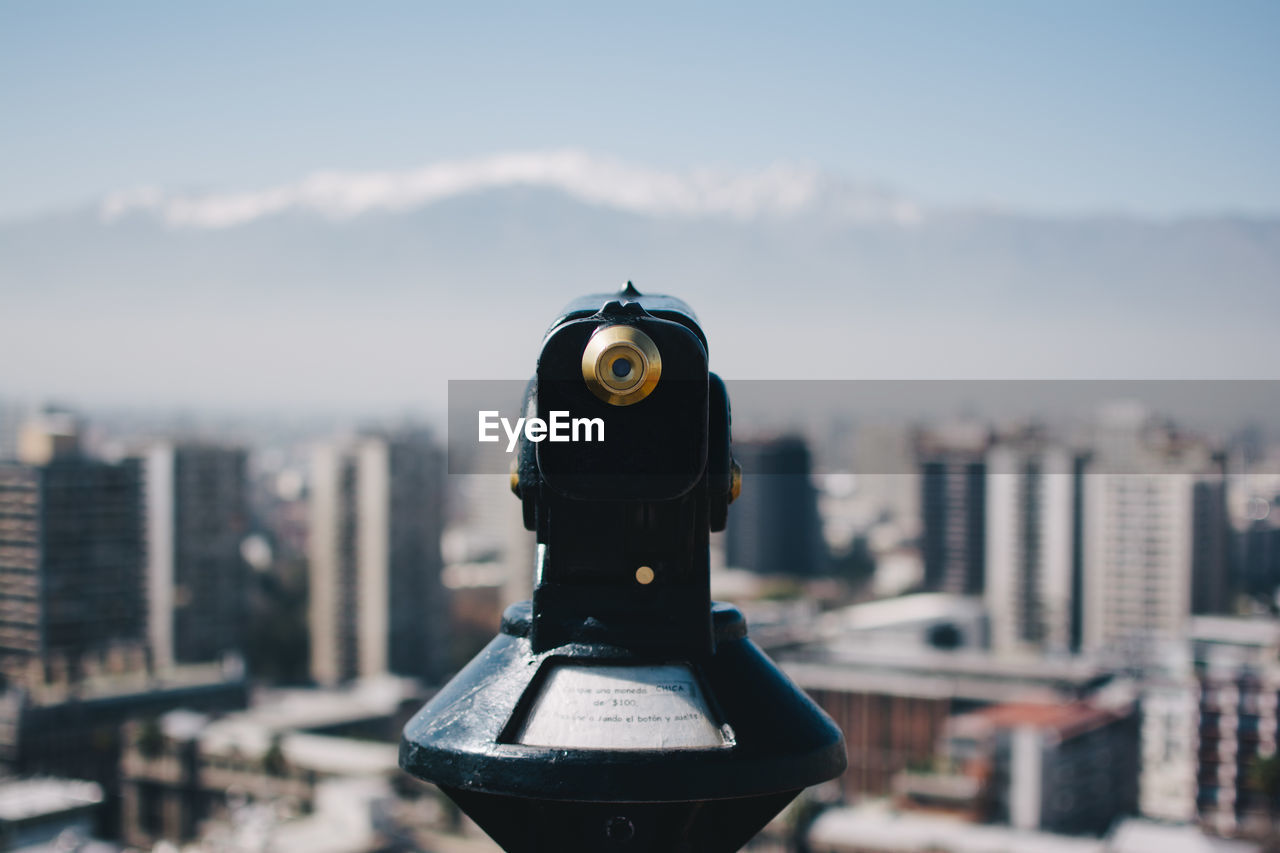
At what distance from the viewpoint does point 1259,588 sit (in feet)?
96.3

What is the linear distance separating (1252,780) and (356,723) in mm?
13526

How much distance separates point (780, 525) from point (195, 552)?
1757 centimetres

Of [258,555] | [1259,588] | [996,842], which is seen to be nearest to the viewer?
[996,842]

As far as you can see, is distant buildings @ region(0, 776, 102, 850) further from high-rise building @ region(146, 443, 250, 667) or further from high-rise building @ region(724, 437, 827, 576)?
high-rise building @ region(724, 437, 827, 576)

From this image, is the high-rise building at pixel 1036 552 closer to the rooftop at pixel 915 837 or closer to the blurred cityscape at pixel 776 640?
the blurred cityscape at pixel 776 640

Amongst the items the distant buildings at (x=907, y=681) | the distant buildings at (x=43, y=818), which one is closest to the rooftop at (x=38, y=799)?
the distant buildings at (x=43, y=818)

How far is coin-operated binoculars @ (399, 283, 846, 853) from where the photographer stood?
3.61ft

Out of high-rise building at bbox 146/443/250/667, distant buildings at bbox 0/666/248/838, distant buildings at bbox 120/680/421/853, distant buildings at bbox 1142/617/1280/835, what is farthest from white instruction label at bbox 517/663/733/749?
high-rise building at bbox 146/443/250/667

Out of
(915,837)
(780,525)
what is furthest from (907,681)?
(780,525)

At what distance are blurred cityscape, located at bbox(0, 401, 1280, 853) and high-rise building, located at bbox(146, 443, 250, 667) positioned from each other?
0.06 metres

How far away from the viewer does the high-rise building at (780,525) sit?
3809 centimetres

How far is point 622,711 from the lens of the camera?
113 centimetres

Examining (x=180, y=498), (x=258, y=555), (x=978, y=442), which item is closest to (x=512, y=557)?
(x=180, y=498)

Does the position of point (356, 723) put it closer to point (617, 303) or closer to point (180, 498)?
point (180, 498)
